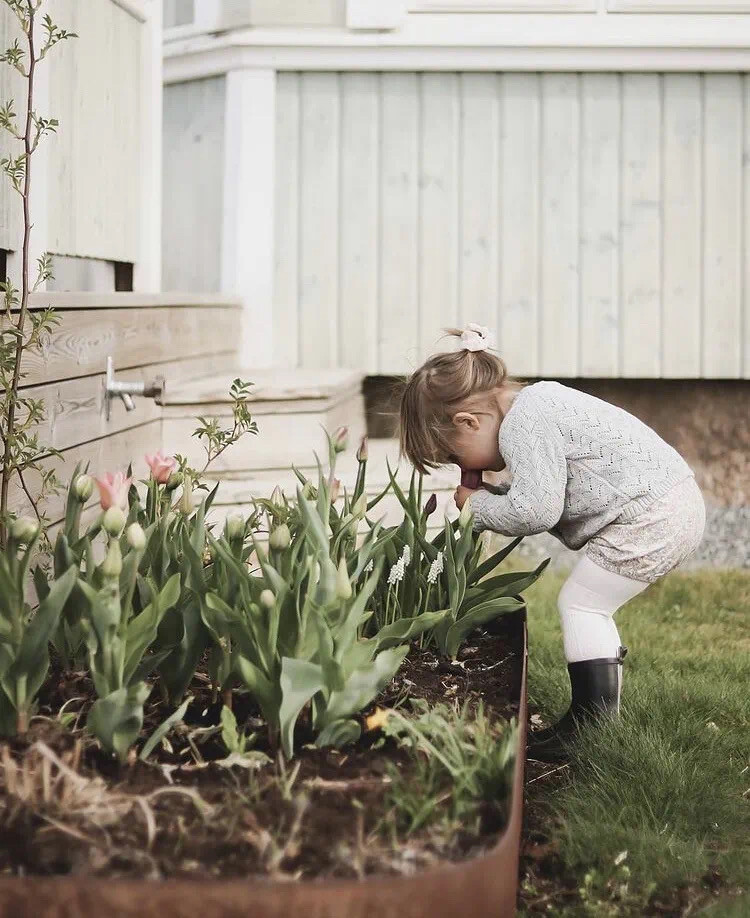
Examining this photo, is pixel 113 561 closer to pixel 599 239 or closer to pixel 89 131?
pixel 89 131

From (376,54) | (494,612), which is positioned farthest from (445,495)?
(376,54)

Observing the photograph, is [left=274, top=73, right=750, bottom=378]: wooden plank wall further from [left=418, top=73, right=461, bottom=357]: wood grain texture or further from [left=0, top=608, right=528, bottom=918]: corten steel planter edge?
[left=0, top=608, right=528, bottom=918]: corten steel planter edge


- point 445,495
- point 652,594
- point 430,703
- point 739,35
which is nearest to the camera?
point 430,703

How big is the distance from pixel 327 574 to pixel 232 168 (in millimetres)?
3679

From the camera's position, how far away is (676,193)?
5195 mm

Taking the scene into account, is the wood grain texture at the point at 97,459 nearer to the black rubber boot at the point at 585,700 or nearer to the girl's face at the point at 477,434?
the girl's face at the point at 477,434

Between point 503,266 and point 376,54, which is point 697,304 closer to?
point 503,266

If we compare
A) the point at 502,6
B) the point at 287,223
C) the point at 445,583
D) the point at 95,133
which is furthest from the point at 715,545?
the point at 95,133

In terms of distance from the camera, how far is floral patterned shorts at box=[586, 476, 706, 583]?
8.80 feet

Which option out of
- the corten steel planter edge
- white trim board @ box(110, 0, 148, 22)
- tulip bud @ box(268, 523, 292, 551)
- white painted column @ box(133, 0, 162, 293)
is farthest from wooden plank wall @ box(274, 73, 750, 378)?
the corten steel planter edge

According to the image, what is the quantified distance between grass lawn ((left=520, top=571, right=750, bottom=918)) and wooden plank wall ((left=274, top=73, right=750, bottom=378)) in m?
2.15

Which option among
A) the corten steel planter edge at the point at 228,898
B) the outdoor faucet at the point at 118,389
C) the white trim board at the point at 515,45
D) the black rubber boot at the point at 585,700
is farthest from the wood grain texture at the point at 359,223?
the corten steel planter edge at the point at 228,898

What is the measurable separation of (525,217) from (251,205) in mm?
1177

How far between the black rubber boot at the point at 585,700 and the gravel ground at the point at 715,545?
8.03 ft
